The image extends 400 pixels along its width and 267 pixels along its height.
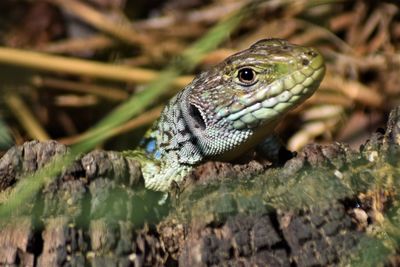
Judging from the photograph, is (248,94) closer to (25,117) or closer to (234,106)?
(234,106)

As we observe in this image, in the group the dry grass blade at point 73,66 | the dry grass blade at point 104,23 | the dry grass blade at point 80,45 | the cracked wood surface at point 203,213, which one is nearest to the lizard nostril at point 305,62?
the cracked wood surface at point 203,213

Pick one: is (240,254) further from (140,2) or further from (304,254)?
(140,2)

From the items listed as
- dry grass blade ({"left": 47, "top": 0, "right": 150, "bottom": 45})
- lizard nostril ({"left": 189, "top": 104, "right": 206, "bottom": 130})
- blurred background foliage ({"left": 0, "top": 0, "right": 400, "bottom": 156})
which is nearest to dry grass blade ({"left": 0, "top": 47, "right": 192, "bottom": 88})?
blurred background foliage ({"left": 0, "top": 0, "right": 400, "bottom": 156})

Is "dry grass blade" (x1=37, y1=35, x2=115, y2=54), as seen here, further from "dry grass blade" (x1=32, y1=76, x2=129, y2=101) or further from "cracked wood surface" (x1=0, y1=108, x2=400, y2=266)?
"cracked wood surface" (x1=0, y1=108, x2=400, y2=266)

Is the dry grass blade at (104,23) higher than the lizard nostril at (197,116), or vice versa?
the dry grass blade at (104,23)

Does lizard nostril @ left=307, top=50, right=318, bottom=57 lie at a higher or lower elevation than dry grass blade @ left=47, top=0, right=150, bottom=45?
lower

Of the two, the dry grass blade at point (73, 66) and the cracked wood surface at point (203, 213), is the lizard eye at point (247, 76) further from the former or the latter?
the dry grass blade at point (73, 66)

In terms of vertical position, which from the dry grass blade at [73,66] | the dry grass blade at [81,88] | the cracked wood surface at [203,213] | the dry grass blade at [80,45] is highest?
the dry grass blade at [80,45]
